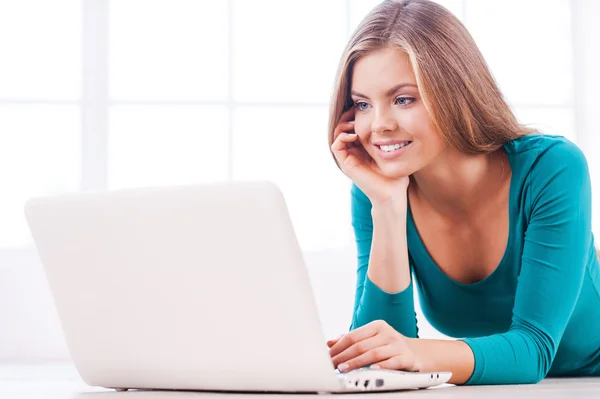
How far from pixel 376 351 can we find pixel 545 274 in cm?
35

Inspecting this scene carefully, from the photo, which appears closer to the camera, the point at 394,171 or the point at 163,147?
the point at 394,171

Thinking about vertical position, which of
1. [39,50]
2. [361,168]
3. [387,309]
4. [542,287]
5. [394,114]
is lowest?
[387,309]

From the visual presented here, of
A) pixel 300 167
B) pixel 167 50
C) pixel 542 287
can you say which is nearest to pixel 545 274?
pixel 542 287

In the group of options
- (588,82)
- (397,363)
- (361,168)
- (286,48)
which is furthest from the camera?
(588,82)

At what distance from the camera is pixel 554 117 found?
12.6 ft

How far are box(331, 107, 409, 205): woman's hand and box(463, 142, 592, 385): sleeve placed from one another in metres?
0.26

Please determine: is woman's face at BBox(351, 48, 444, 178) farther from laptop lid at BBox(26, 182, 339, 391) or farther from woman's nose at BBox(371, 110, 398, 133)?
laptop lid at BBox(26, 182, 339, 391)

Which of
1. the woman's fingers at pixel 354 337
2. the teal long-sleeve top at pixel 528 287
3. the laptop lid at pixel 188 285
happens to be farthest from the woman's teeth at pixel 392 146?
the laptop lid at pixel 188 285

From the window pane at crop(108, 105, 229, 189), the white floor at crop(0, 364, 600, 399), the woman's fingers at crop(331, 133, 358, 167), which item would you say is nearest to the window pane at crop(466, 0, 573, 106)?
the window pane at crop(108, 105, 229, 189)

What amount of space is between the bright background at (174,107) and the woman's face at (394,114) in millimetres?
2210

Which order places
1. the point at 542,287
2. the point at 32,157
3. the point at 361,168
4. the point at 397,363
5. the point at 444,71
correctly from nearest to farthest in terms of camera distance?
the point at 397,363 < the point at 542,287 < the point at 444,71 < the point at 361,168 < the point at 32,157

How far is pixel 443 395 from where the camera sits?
3.11 ft

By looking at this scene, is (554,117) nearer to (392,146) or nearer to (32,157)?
(32,157)

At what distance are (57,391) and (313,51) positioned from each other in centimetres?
278
